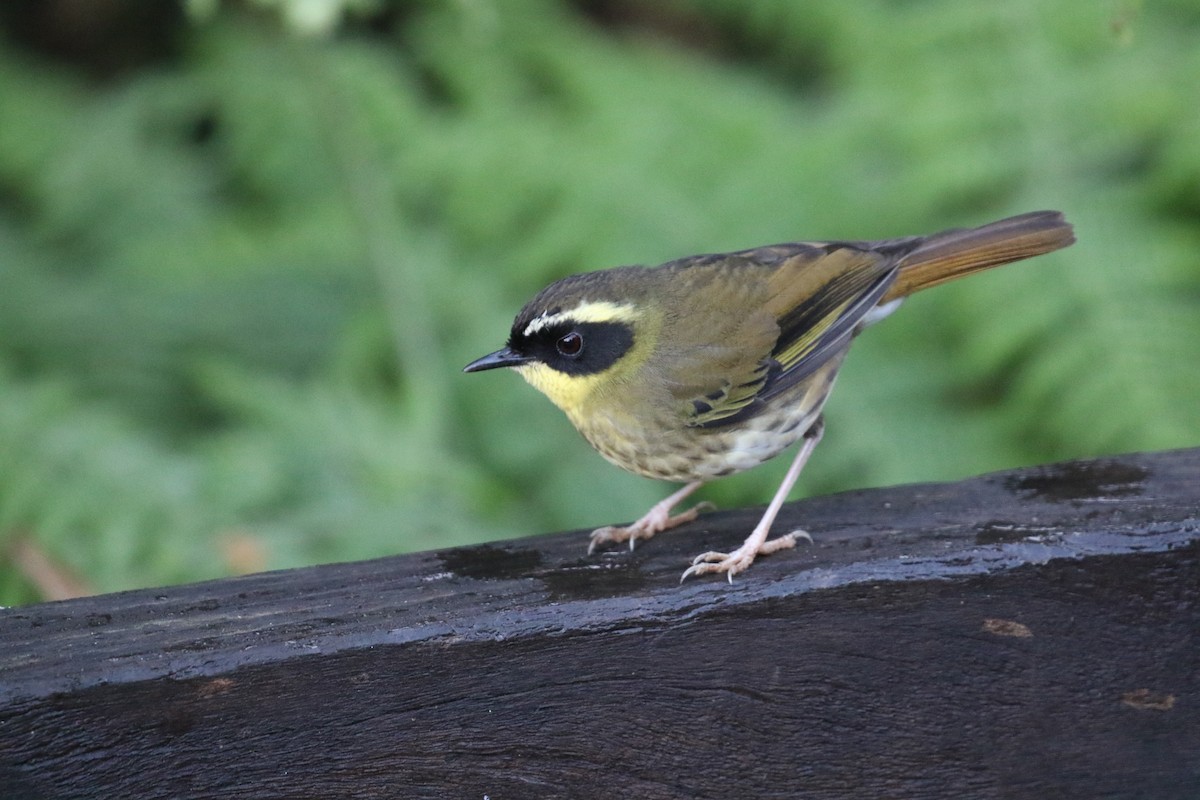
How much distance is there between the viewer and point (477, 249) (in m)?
5.32

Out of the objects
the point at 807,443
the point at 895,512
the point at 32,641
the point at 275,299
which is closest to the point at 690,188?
the point at 275,299

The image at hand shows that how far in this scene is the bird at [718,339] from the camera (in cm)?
299

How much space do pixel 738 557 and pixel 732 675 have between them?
0.88 ft

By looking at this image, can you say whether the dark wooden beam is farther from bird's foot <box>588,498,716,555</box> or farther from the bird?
the bird

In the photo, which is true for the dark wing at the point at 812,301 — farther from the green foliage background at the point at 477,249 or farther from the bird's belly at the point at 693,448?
the green foliage background at the point at 477,249

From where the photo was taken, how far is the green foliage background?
403 cm

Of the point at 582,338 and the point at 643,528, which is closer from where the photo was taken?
the point at 643,528

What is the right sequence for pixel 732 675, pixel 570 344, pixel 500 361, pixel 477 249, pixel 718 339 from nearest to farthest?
1. pixel 732 675
2. pixel 500 361
3. pixel 570 344
4. pixel 718 339
5. pixel 477 249

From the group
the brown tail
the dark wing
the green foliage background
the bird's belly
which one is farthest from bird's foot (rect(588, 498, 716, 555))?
the green foliage background

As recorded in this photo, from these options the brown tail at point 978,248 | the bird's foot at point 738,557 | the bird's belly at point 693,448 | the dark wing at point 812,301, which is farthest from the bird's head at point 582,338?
the bird's foot at point 738,557

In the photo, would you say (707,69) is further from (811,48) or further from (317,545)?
(317,545)

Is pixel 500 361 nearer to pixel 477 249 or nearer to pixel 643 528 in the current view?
pixel 643 528

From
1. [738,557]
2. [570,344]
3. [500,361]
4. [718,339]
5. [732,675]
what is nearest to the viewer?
[732,675]

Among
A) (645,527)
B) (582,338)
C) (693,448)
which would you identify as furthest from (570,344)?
(645,527)
